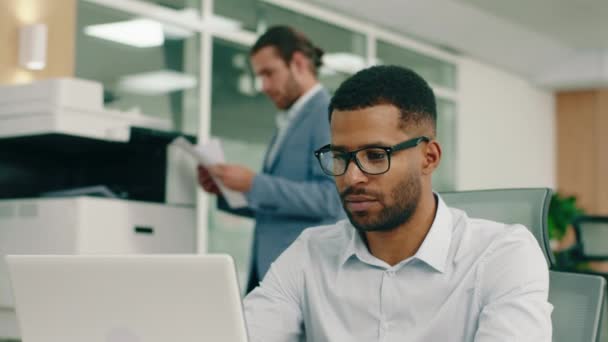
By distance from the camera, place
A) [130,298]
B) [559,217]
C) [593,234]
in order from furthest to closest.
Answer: [559,217]
[593,234]
[130,298]

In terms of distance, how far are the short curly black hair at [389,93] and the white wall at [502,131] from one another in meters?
5.96

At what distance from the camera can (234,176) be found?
9.45ft

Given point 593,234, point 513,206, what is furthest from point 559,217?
point 513,206

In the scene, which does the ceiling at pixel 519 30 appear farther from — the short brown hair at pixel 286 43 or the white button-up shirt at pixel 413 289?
the white button-up shirt at pixel 413 289

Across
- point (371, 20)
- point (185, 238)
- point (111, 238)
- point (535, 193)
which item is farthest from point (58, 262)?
point (371, 20)

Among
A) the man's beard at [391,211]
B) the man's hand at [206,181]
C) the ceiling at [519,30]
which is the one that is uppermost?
the ceiling at [519,30]

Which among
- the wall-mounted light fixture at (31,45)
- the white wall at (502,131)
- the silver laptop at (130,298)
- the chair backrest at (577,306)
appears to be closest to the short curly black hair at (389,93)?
the chair backrest at (577,306)

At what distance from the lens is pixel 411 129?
1.51 meters

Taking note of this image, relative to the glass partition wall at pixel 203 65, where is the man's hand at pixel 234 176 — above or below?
below

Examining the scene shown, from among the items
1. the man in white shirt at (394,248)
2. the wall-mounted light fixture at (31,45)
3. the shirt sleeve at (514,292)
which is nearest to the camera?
the shirt sleeve at (514,292)

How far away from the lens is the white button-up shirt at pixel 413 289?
137 cm

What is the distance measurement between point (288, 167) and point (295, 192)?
0.14 meters

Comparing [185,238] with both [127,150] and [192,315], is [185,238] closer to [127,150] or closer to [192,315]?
[127,150]

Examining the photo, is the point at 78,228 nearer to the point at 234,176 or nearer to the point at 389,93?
the point at 234,176
